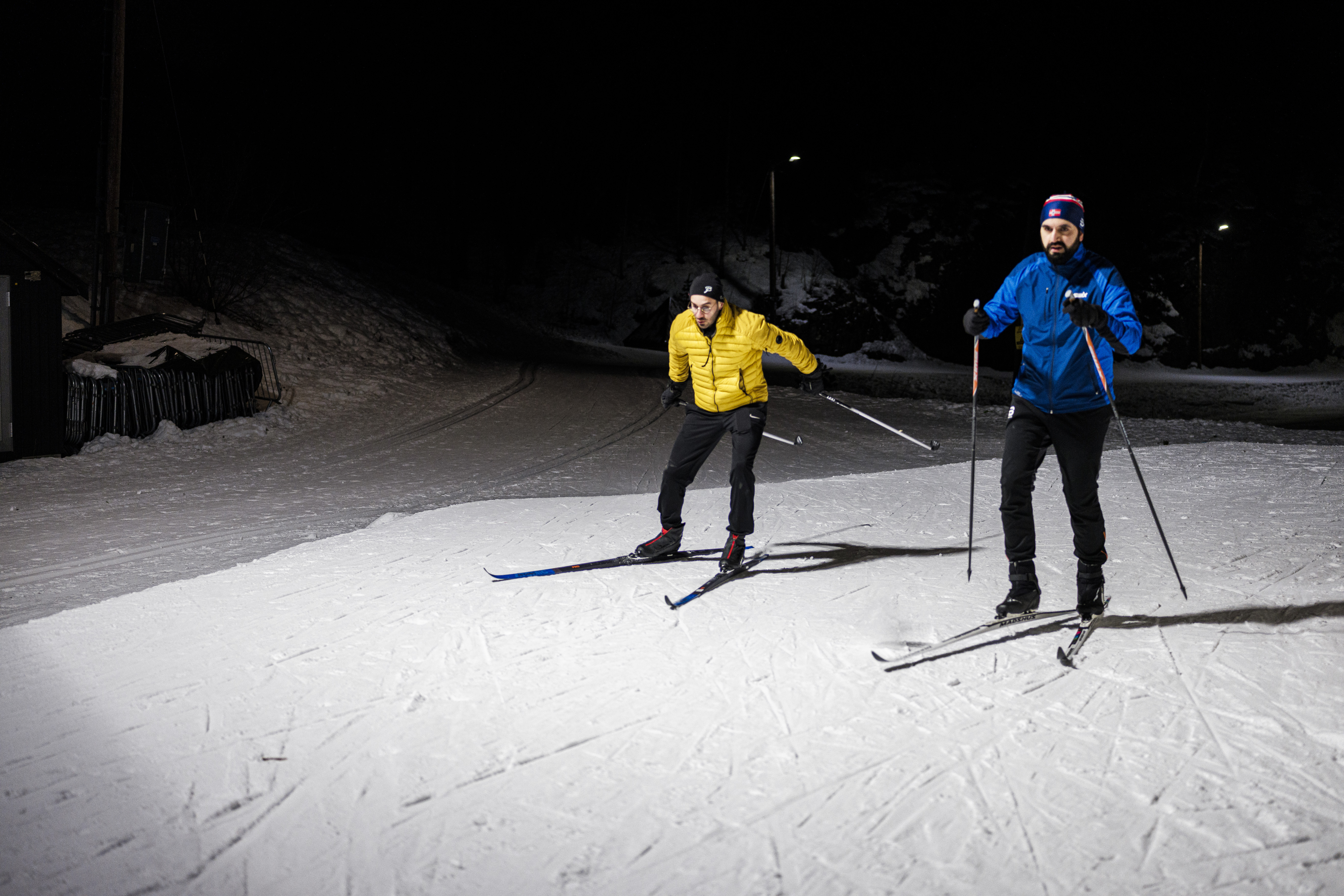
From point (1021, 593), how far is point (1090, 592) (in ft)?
1.13

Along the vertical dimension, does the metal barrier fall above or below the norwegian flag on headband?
below

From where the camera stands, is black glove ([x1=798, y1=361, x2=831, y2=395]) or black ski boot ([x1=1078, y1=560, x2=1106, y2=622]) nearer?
black ski boot ([x1=1078, y1=560, x2=1106, y2=622])

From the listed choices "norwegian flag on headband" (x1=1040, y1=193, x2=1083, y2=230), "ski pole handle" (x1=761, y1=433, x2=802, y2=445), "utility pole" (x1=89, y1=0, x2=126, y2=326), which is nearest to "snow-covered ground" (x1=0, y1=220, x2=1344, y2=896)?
"ski pole handle" (x1=761, y1=433, x2=802, y2=445)

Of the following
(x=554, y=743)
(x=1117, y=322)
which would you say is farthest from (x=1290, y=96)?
(x=554, y=743)

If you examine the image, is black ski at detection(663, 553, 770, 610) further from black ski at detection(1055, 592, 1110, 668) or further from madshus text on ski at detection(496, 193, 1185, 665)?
black ski at detection(1055, 592, 1110, 668)

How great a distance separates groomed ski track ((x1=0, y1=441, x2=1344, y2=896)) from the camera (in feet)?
8.65

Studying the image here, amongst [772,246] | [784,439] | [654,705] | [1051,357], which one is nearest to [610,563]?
[654,705]

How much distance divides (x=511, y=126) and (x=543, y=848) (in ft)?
141

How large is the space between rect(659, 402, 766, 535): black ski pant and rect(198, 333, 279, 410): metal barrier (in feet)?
35.4

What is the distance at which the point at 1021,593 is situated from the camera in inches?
191

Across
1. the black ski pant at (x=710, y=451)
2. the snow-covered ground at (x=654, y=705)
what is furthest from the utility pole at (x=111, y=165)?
the black ski pant at (x=710, y=451)

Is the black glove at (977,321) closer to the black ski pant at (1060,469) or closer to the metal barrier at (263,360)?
the black ski pant at (1060,469)

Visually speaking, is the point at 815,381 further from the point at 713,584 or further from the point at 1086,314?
the point at 1086,314

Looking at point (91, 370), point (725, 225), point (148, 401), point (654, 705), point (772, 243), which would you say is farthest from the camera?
point (725, 225)
